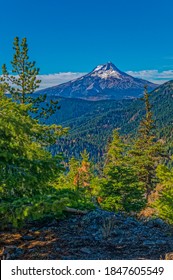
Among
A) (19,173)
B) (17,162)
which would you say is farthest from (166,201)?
(19,173)

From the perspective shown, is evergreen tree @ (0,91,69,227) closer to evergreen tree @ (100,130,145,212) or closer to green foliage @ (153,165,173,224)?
green foliage @ (153,165,173,224)

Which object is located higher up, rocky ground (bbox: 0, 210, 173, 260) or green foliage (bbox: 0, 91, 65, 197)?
green foliage (bbox: 0, 91, 65, 197)

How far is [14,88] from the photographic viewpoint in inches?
1372

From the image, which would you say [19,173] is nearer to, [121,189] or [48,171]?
[48,171]

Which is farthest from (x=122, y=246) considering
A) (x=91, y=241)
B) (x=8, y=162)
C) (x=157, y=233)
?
(x=8, y=162)

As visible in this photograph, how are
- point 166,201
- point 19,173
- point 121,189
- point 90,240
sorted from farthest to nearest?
point 121,189, point 166,201, point 90,240, point 19,173

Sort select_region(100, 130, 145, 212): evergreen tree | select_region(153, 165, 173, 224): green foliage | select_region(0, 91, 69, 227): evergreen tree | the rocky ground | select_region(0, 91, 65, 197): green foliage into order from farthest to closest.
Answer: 1. select_region(100, 130, 145, 212): evergreen tree
2. select_region(153, 165, 173, 224): green foliage
3. the rocky ground
4. select_region(0, 91, 65, 197): green foliage
5. select_region(0, 91, 69, 227): evergreen tree

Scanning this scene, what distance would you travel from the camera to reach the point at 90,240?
9391 millimetres

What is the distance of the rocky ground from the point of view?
8.27 metres

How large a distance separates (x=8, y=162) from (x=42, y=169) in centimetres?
115

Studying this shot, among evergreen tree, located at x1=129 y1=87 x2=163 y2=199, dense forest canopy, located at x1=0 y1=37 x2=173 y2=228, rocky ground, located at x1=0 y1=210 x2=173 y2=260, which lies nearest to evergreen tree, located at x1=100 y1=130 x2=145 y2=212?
dense forest canopy, located at x1=0 y1=37 x2=173 y2=228

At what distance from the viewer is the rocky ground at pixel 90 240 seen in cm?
827

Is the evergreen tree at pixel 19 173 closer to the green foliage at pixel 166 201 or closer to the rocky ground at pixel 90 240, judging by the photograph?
the rocky ground at pixel 90 240
